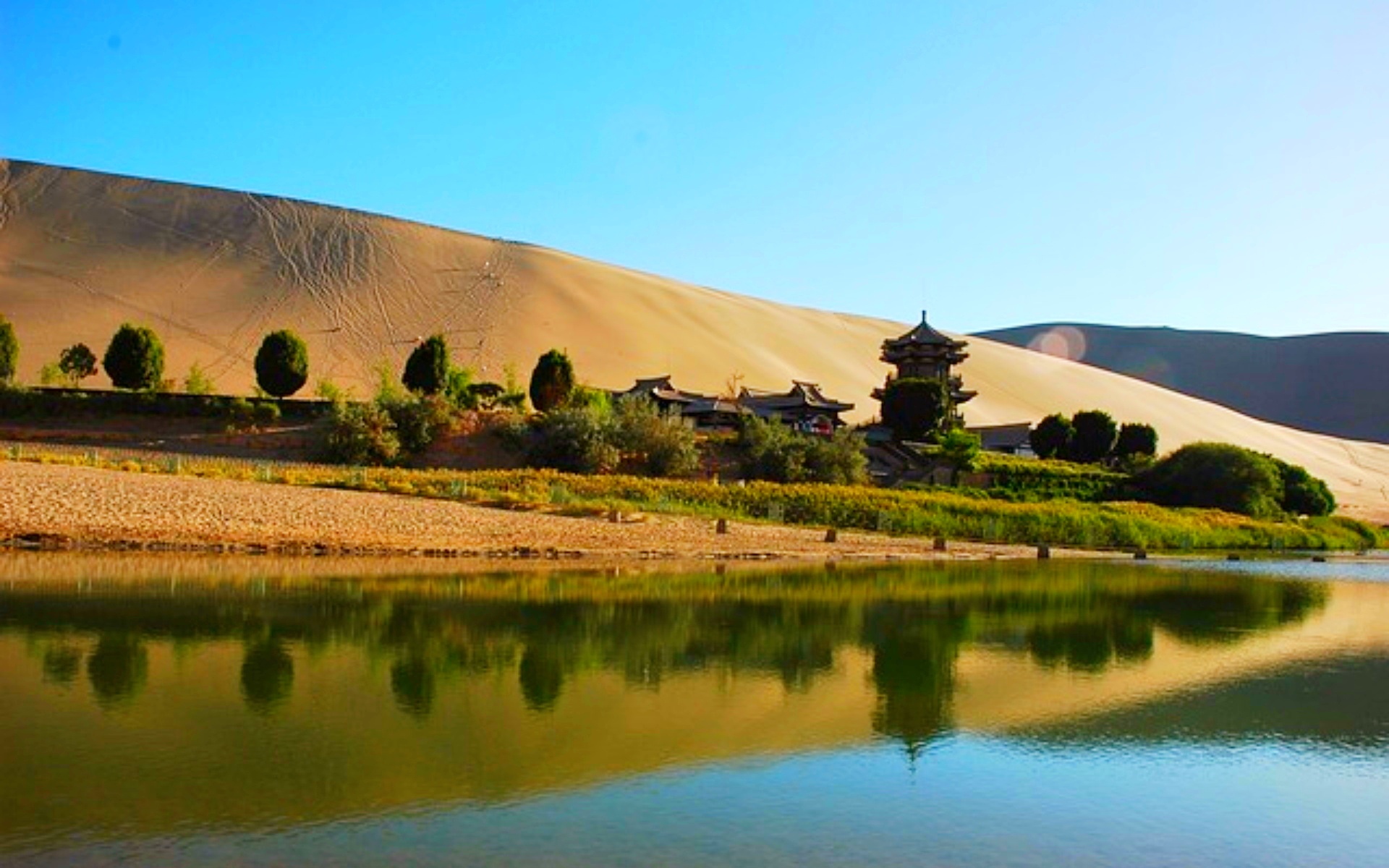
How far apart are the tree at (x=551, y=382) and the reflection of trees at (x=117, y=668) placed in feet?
127

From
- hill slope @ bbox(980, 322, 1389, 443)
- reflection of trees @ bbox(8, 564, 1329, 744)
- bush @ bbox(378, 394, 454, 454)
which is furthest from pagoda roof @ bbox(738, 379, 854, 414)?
hill slope @ bbox(980, 322, 1389, 443)

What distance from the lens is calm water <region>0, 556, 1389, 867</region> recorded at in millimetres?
8328

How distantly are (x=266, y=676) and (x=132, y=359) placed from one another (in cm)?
3854

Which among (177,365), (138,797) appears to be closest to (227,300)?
(177,365)

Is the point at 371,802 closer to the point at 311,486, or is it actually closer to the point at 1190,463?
the point at 311,486

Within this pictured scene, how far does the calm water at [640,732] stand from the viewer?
8328 mm

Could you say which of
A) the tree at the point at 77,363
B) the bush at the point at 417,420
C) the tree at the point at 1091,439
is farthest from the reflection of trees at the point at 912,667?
the tree at the point at 1091,439

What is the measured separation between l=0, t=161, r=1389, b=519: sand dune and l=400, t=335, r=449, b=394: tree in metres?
23.4

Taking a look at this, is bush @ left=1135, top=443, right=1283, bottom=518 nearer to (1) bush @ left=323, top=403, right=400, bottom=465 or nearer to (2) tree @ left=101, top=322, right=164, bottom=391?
(1) bush @ left=323, top=403, right=400, bottom=465

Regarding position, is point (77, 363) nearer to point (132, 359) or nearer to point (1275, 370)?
point (132, 359)

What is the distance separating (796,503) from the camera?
131ft

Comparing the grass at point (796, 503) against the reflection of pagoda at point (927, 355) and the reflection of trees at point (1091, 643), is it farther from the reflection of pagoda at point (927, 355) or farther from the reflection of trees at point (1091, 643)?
the reflection of pagoda at point (927, 355)

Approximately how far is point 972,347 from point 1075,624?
110 metres

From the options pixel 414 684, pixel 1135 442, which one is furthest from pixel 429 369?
pixel 414 684
